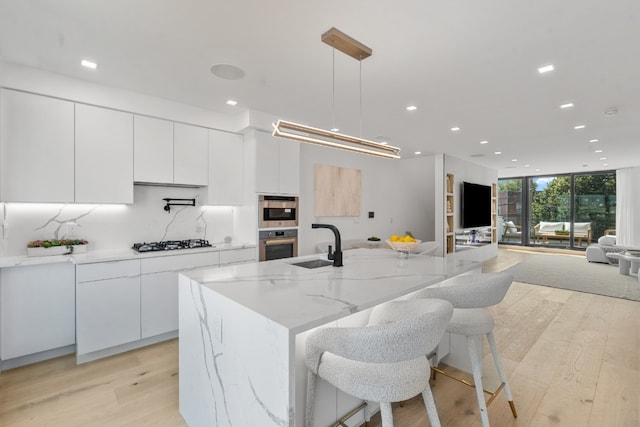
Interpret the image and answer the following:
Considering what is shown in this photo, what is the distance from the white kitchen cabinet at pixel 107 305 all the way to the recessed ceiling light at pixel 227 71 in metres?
1.89

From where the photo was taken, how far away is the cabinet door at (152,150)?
309 centimetres

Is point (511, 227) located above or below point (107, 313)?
above

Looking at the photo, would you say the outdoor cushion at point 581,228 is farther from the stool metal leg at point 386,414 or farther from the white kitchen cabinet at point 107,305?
the white kitchen cabinet at point 107,305

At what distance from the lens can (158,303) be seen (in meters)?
Answer: 2.96

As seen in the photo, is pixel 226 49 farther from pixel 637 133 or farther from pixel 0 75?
pixel 637 133

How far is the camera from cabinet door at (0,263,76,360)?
7.97 feet

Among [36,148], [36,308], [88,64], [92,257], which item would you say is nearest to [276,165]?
[88,64]

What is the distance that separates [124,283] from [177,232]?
3.19 feet

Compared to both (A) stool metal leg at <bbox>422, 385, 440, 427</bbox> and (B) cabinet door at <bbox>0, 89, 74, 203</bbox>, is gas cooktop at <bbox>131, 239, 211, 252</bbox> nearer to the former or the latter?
(B) cabinet door at <bbox>0, 89, 74, 203</bbox>

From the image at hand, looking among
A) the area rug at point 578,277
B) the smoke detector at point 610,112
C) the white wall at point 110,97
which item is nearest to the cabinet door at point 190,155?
the white wall at point 110,97

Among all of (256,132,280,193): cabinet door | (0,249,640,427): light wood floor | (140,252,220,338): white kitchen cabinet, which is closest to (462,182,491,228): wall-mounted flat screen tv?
(0,249,640,427): light wood floor

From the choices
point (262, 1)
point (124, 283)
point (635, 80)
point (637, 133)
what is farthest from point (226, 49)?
point (637, 133)

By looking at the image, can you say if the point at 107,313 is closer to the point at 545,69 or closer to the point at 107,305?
the point at 107,305

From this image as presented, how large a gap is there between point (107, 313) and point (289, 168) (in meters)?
2.52
